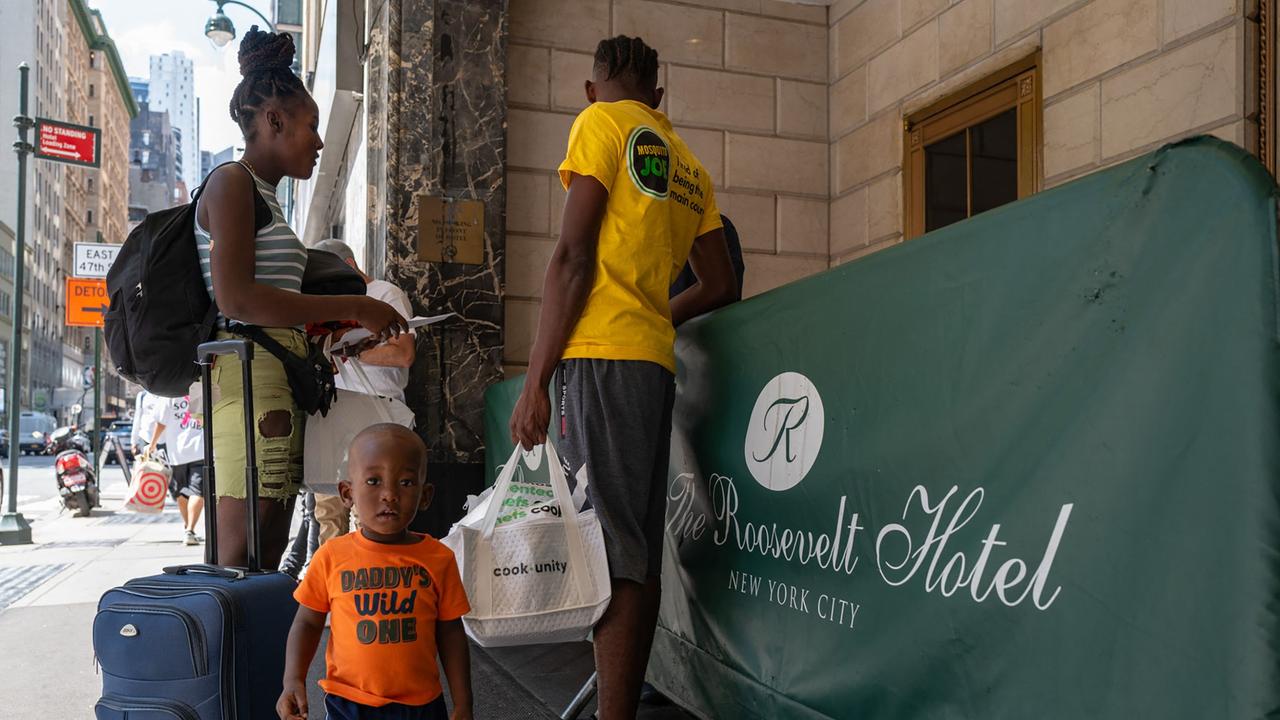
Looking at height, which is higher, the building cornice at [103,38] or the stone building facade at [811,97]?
the building cornice at [103,38]

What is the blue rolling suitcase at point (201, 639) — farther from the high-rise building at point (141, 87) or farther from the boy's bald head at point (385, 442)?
the high-rise building at point (141, 87)

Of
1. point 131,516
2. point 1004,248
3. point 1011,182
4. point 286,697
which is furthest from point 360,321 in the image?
point 131,516

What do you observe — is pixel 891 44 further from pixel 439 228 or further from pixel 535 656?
pixel 535 656

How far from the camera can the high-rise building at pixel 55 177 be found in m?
67.8

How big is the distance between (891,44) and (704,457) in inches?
184

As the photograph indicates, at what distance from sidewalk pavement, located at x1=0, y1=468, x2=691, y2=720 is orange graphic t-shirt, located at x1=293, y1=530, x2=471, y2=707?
46.7 inches

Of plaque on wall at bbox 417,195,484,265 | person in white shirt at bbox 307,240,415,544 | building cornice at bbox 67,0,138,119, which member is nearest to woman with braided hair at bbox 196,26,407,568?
person in white shirt at bbox 307,240,415,544

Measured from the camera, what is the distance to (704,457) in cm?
296

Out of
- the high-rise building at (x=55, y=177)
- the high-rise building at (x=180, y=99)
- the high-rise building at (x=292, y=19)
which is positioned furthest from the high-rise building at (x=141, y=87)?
the high-rise building at (x=292, y=19)

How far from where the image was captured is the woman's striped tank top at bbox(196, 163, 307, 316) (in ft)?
7.93

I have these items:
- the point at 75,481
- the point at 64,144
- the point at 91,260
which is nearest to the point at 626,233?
the point at 64,144

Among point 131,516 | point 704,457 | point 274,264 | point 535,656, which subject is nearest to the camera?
point 274,264

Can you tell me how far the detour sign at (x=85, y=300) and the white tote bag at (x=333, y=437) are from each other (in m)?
13.9

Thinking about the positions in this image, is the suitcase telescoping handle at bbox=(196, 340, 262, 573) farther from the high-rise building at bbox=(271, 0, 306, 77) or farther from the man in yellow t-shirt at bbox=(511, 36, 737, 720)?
the high-rise building at bbox=(271, 0, 306, 77)
